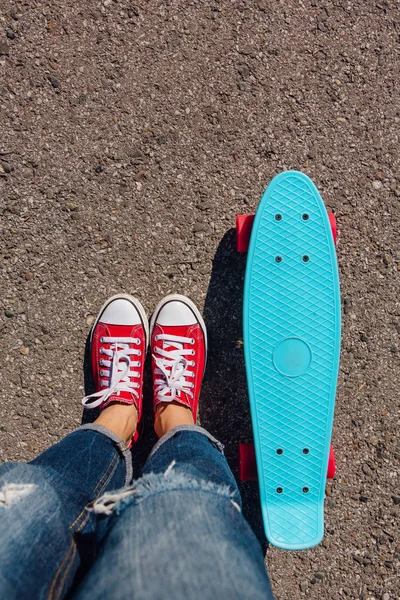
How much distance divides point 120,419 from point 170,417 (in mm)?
143

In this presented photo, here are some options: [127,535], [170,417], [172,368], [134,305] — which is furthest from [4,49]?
[127,535]

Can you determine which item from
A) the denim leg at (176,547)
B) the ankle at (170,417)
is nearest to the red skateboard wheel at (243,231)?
the ankle at (170,417)

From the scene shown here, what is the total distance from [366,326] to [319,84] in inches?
29.6

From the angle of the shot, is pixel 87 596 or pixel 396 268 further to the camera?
pixel 396 268

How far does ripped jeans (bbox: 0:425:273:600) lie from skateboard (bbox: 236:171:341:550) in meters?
0.25

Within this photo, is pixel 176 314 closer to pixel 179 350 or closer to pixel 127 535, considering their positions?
pixel 179 350

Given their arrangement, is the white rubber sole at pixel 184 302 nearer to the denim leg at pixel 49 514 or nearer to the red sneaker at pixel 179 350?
the red sneaker at pixel 179 350

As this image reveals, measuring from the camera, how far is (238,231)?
1212mm

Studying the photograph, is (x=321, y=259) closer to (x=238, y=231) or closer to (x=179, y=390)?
(x=238, y=231)

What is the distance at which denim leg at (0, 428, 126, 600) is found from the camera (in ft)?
2.42

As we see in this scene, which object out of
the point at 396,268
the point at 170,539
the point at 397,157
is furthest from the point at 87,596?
the point at 397,157

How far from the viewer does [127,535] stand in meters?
0.74

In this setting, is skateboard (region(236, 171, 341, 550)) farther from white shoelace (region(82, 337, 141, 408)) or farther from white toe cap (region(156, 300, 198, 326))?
white shoelace (region(82, 337, 141, 408))

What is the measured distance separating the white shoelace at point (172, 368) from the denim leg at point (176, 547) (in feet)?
1.27
